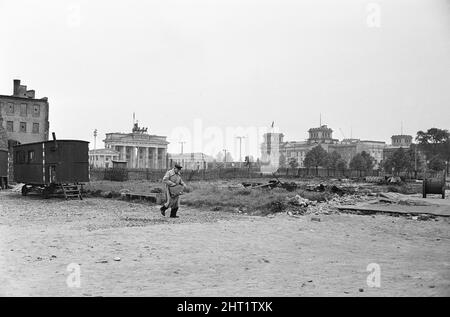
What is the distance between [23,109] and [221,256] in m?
55.6

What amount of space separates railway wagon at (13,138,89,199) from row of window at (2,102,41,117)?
125ft

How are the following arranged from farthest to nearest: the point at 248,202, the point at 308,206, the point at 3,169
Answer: the point at 3,169 < the point at 248,202 < the point at 308,206

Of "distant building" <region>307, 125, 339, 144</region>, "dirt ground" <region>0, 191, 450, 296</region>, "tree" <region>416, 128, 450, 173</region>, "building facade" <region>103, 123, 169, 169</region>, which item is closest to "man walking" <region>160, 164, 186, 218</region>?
"dirt ground" <region>0, 191, 450, 296</region>

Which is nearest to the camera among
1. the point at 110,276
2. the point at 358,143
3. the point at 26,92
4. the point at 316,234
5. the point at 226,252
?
the point at 110,276

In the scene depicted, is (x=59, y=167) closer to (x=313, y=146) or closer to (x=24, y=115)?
(x=24, y=115)

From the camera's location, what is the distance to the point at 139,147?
103m

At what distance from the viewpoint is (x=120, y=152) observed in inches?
3920

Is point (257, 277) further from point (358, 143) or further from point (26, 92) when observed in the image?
point (358, 143)

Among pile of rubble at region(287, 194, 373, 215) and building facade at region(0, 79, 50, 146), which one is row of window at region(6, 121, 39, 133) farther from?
pile of rubble at region(287, 194, 373, 215)

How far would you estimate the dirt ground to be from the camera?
16.0ft

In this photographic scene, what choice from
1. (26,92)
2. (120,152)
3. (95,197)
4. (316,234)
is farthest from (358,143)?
(316,234)

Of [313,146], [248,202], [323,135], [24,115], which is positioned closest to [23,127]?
[24,115]

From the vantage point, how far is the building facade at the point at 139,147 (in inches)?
3935
